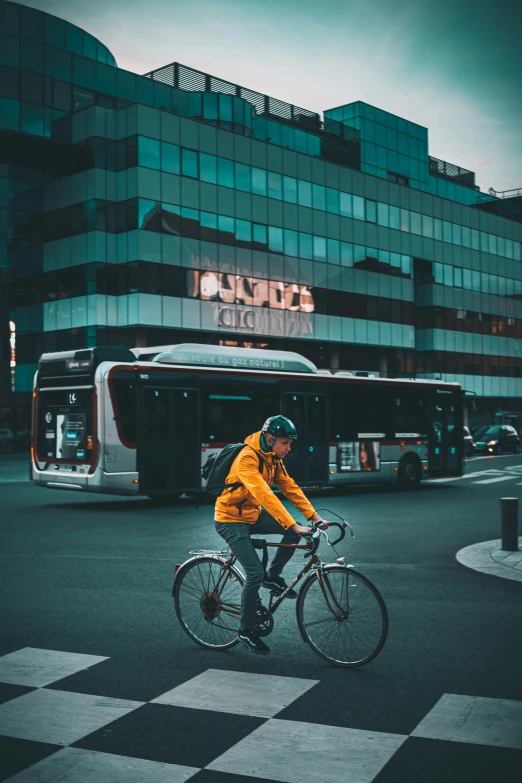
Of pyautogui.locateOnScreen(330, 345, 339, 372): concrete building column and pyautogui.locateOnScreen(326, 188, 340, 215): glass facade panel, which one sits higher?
pyautogui.locateOnScreen(326, 188, 340, 215): glass facade panel

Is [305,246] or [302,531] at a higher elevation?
[305,246]

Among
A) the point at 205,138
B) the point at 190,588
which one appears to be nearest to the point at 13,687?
the point at 190,588

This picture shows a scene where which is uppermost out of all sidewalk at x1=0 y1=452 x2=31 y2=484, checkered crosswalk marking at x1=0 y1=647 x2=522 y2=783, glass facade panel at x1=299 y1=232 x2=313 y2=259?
glass facade panel at x1=299 y1=232 x2=313 y2=259

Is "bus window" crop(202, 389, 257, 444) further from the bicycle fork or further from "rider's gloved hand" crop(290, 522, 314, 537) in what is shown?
"rider's gloved hand" crop(290, 522, 314, 537)

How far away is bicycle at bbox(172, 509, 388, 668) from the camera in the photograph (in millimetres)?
5867

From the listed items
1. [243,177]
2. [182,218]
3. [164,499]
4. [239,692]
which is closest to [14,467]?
[182,218]

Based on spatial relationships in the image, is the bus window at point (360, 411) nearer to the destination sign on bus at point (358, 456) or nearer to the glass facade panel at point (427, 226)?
the destination sign on bus at point (358, 456)

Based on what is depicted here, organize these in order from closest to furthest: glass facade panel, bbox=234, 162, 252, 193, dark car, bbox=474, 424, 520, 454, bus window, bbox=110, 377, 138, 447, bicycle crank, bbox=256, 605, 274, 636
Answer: bicycle crank, bbox=256, 605, 274, 636 < bus window, bbox=110, 377, 138, 447 < glass facade panel, bbox=234, 162, 252, 193 < dark car, bbox=474, 424, 520, 454

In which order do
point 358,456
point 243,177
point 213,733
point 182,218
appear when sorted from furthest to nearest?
point 243,177, point 182,218, point 358,456, point 213,733

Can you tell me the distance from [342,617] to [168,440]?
12.1 m

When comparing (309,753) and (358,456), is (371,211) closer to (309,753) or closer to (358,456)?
(358,456)

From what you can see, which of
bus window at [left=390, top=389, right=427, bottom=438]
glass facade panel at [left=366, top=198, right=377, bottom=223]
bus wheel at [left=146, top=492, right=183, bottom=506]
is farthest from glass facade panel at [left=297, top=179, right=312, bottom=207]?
bus wheel at [left=146, top=492, right=183, bottom=506]

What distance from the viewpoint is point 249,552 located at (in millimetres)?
6156

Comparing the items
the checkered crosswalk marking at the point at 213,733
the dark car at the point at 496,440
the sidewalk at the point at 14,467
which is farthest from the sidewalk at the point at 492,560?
the dark car at the point at 496,440
